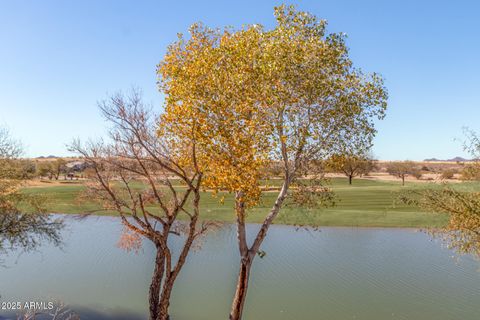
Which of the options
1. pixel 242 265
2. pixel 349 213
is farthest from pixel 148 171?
pixel 349 213

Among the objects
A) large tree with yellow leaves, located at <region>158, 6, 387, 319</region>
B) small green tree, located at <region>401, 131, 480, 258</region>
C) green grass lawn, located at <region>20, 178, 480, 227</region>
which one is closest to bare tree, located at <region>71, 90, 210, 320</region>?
large tree with yellow leaves, located at <region>158, 6, 387, 319</region>

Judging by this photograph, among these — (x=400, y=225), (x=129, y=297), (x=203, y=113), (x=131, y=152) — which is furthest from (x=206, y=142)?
(x=400, y=225)

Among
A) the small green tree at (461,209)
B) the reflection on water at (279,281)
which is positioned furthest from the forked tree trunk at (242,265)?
the small green tree at (461,209)

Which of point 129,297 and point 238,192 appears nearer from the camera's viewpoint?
point 238,192

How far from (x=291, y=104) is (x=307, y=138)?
79.1 inches

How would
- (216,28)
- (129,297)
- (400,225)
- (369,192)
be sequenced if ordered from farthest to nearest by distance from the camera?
(369,192)
(400,225)
(129,297)
(216,28)

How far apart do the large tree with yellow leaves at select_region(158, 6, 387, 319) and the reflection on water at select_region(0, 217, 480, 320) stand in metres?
6.90

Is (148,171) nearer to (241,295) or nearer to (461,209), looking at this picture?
(241,295)

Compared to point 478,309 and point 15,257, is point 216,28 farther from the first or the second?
point 15,257

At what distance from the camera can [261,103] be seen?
2142 cm

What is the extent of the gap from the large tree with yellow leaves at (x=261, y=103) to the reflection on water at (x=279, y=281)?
690cm

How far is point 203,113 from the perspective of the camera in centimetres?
2125

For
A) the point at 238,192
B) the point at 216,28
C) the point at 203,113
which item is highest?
the point at 216,28

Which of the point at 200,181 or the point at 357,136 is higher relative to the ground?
the point at 357,136
